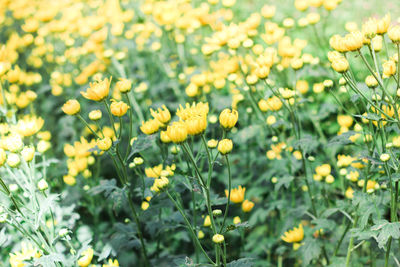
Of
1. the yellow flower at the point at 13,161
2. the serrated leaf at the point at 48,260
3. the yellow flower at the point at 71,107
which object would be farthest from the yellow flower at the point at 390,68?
the yellow flower at the point at 13,161

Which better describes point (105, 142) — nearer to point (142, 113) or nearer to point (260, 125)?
point (260, 125)

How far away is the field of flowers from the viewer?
2.03 m

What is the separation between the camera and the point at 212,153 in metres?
2.43

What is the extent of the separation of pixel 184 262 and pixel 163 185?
1.24 ft

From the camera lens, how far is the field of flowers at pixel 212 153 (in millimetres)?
2025

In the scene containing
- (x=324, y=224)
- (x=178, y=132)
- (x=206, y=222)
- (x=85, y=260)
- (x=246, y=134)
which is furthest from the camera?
(x=246, y=134)

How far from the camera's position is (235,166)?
11.3 ft

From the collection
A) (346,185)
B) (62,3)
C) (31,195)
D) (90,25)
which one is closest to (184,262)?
(31,195)

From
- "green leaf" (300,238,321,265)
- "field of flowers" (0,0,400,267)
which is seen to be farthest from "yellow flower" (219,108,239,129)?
"green leaf" (300,238,321,265)

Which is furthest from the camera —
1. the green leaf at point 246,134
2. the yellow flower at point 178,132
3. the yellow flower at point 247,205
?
the green leaf at point 246,134

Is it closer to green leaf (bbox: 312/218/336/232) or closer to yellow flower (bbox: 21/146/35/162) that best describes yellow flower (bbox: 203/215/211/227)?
green leaf (bbox: 312/218/336/232)

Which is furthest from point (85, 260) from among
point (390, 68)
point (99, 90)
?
point (390, 68)

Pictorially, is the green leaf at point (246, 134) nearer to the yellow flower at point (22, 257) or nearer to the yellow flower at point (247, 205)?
the yellow flower at point (247, 205)

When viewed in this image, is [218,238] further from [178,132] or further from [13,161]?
[13,161]
